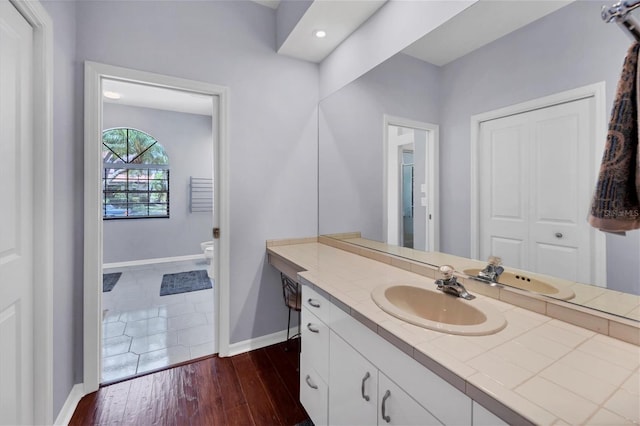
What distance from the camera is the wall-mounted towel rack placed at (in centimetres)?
514

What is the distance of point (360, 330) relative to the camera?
106 cm

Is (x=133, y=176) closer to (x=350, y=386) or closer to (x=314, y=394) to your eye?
(x=314, y=394)

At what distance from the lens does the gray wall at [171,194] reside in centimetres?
456

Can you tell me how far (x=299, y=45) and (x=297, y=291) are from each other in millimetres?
1926

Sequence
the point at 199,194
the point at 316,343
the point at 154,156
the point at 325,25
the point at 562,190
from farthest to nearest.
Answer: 1. the point at 199,194
2. the point at 154,156
3. the point at 325,25
4. the point at 316,343
5. the point at 562,190

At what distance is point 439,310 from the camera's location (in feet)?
4.02

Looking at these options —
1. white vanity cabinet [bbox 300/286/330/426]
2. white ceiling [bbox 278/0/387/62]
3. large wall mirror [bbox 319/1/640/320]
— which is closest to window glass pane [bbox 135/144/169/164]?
white ceiling [bbox 278/0/387/62]

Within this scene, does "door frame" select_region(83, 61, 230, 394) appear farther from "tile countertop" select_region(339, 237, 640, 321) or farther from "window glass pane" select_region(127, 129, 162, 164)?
"window glass pane" select_region(127, 129, 162, 164)

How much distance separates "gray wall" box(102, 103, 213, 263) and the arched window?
117mm

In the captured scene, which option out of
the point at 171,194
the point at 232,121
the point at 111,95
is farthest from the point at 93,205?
the point at 171,194

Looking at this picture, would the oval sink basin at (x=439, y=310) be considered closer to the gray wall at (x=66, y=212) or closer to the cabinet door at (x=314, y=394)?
the cabinet door at (x=314, y=394)

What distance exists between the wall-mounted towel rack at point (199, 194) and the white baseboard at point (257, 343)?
11.7ft

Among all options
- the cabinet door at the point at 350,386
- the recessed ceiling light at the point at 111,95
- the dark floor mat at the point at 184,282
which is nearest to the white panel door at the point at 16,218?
the cabinet door at the point at 350,386

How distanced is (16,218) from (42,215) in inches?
5.9
